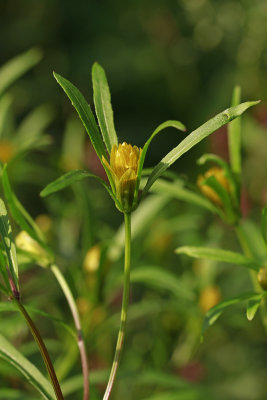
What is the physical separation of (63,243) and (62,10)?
192 centimetres

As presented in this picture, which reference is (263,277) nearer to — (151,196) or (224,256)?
(224,256)

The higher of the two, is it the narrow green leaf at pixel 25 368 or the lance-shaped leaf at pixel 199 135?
the lance-shaped leaf at pixel 199 135

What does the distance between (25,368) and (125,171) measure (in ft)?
0.72

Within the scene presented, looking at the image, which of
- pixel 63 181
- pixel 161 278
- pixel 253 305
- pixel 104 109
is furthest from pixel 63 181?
pixel 161 278

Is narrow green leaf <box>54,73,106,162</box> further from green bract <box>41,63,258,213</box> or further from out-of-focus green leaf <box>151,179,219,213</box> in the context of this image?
out-of-focus green leaf <box>151,179,219,213</box>

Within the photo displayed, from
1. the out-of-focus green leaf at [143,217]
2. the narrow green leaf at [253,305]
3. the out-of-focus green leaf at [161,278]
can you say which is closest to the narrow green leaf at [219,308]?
the narrow green leaf at [253,305]

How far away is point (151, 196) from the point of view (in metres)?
1.15

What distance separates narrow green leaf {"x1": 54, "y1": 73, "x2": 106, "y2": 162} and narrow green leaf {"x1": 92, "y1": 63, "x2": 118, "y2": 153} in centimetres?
1

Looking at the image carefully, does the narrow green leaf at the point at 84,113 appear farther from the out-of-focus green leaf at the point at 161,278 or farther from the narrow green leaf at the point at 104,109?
Answer: the out-of-focus green leaf at the point at 161,278

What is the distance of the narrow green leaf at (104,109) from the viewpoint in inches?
22.0

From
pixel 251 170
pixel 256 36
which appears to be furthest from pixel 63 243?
pixel 256 36

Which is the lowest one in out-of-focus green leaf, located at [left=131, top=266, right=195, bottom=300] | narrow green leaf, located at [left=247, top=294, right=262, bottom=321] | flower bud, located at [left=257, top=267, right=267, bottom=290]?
narrow green leaf, located at [left=247, top=294, right=262, bottom=321]

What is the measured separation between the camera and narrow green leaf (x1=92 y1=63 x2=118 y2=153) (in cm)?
56

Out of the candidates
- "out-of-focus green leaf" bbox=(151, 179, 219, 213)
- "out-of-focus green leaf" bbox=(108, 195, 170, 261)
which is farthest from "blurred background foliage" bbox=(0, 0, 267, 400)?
"out-of-focus green leaf" bbox=(151, 179, 219, 213)
